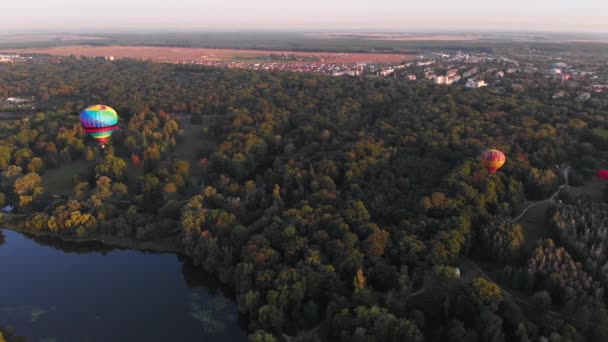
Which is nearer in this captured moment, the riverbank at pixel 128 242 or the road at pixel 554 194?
the riverbank at pixel 128 242

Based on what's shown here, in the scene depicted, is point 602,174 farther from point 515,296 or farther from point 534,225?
point 515,296

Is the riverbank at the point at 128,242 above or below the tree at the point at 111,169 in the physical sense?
below

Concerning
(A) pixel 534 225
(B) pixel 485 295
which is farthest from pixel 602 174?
(B) pixel 485 295

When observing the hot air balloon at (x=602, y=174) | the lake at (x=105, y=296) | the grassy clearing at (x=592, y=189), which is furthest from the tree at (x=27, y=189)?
the hot air balloon at (x=602, y=174)

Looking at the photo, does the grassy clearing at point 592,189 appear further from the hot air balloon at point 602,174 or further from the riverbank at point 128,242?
the riverbank at point 128,242

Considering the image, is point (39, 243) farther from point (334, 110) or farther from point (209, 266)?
point (334, 110)

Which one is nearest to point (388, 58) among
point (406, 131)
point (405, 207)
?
point (406, 131)
